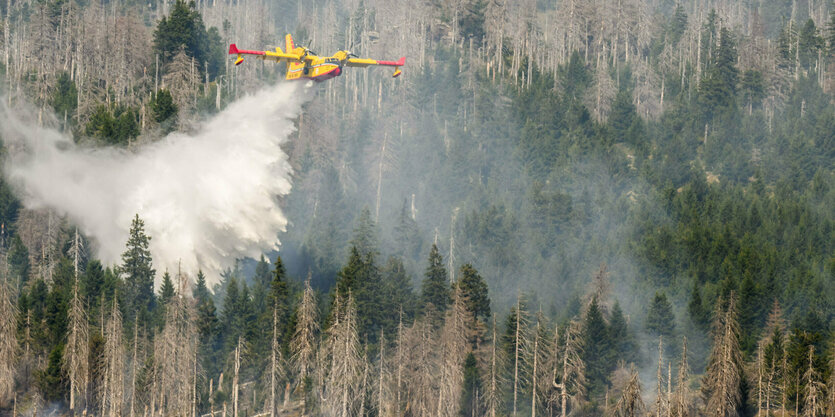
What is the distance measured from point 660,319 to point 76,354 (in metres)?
→ 34.9

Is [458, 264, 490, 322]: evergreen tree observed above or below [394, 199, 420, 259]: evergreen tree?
above

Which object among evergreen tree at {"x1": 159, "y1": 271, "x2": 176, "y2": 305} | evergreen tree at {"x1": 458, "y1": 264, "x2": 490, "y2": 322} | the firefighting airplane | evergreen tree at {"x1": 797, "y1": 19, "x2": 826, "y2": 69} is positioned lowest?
evergreen tree at {"x1": 159, "y1": 271, "x2": 176, "y2": 305}

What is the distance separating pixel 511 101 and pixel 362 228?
110ft

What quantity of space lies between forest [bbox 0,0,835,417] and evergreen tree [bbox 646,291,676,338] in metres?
0.15

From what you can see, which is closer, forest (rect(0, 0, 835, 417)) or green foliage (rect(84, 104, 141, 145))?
forest (rect(0, 0, 835, 417))

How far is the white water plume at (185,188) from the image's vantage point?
3484 inches

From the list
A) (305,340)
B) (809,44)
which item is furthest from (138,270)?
(809,44)

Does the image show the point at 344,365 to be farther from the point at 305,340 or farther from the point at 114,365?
the point at 114,365

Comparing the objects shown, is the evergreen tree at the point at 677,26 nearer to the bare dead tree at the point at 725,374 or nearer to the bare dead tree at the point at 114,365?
the bare dead tree at the point at 725,374

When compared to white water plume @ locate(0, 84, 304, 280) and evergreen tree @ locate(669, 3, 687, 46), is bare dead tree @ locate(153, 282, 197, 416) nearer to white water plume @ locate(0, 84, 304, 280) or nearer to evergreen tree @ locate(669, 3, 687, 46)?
white water plume @ locate(0, 84, 304, 280)

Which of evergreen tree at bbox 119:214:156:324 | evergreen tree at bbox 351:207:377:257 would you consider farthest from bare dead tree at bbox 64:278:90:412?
evergreen tree at bbox 351:207:377:257

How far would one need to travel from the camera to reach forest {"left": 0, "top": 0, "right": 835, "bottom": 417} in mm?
72062

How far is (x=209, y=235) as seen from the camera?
88.3m

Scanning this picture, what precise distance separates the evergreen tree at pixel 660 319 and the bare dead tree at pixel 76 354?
33.8 meters
